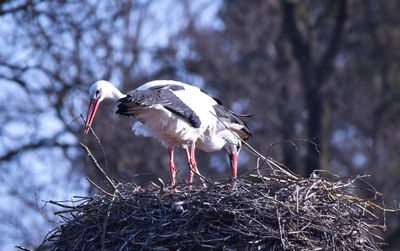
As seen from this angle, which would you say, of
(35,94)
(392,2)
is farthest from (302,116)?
(35,94)

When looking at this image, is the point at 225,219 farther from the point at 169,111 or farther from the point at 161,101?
the point at 169,111

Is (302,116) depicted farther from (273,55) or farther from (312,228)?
(312,228)

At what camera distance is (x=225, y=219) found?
5016mm

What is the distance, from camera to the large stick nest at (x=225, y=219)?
16.0 feet

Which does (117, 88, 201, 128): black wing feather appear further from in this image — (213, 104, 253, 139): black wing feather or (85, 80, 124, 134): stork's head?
(213, 104, 253, 139): black wing feather

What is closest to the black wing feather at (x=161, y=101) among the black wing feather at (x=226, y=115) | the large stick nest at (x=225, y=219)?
the black wing feather at (x=226, y=115)

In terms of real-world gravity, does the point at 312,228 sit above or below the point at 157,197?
below

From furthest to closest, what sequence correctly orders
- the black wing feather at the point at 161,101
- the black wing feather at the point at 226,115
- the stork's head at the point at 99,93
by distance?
the black wing feather at the point at 226,115
the stork's head at the point at 99,93
the black wing feather at the point at 161,101

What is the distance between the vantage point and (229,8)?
1944cm

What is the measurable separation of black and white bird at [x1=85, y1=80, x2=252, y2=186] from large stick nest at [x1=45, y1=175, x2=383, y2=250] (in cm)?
40

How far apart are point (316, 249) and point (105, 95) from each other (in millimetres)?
2537

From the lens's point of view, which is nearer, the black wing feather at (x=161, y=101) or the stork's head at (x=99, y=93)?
the black wing feather at (x=161, y=101)

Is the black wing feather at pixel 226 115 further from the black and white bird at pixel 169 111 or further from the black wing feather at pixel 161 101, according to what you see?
the black wing feather at pixel 161 101

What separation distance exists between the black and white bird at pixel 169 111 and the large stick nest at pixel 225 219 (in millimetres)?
398
